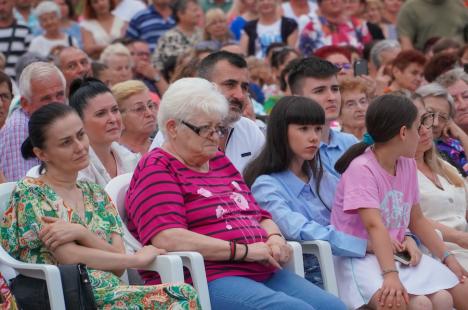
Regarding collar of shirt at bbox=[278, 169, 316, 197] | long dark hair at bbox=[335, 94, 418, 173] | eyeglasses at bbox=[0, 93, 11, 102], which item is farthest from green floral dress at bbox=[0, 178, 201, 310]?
eyeglasses at bbox=[0, 93, 11, 102]

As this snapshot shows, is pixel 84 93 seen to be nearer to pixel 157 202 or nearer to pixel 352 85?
pixel 157 202

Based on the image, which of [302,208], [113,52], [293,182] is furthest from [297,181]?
[113,52]

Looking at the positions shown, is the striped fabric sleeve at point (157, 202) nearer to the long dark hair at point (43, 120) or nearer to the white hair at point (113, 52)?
the long dark hair at point (43, 120)

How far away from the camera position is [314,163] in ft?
19.4

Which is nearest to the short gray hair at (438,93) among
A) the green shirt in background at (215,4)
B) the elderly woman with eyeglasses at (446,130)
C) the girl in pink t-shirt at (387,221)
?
the elderly woman with eyeglasses at (446,130)

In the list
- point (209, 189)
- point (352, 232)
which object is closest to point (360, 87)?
point (352, 232)

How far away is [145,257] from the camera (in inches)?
191

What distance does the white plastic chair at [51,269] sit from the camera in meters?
4.62

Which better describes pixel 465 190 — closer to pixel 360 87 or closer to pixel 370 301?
pixel 360 87

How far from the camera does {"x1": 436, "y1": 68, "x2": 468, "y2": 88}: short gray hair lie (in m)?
8.34

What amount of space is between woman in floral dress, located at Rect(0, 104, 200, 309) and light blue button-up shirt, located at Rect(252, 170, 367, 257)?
2.97 feet

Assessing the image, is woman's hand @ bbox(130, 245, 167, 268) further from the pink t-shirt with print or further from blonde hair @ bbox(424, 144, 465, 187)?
blonde hair @ bbox(424, 144, 465, 187)

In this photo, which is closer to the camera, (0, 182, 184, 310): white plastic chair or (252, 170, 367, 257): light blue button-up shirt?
(0, 182, 184, 310): white plastic chair

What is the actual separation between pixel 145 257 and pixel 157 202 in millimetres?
283
